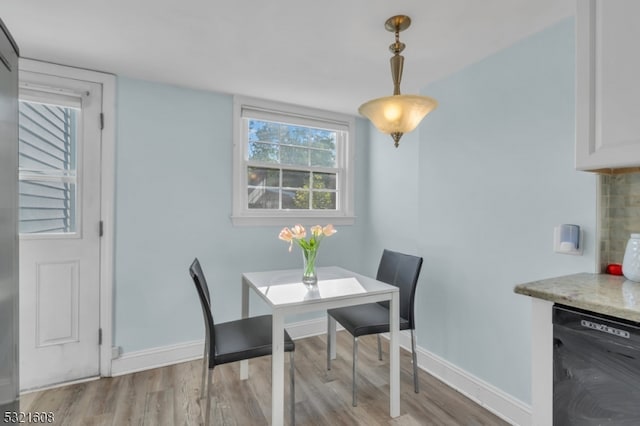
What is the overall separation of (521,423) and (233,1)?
2.67 meters

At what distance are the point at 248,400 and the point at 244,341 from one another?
1.76 ft

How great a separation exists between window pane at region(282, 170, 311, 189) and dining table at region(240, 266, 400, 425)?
3.21 ft

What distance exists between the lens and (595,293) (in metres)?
1.18

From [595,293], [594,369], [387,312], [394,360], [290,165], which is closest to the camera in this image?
[594,369]

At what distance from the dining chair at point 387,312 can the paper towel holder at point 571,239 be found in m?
0.82

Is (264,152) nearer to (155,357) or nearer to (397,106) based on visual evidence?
(397,106)

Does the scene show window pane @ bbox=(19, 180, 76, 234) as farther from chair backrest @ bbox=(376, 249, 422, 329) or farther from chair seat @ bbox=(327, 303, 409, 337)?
chair backrest @ bbox=(376, 249, 422, 329)

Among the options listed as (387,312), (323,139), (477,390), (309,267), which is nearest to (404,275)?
(387,312)

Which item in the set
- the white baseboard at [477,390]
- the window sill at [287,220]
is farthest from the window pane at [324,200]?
the white baseboard at [477,390]

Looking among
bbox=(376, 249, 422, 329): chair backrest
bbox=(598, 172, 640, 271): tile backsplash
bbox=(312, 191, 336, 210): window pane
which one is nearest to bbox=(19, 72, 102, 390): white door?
bbox=(312, 191, 336, 210): window pane

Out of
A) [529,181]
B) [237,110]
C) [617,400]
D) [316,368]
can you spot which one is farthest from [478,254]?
[237,110]

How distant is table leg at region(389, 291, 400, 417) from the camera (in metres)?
1.92

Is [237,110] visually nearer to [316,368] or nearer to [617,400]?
[316,368]

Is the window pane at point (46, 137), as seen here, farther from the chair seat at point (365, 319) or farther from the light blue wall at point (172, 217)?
the chair seat at point (365, 319)
